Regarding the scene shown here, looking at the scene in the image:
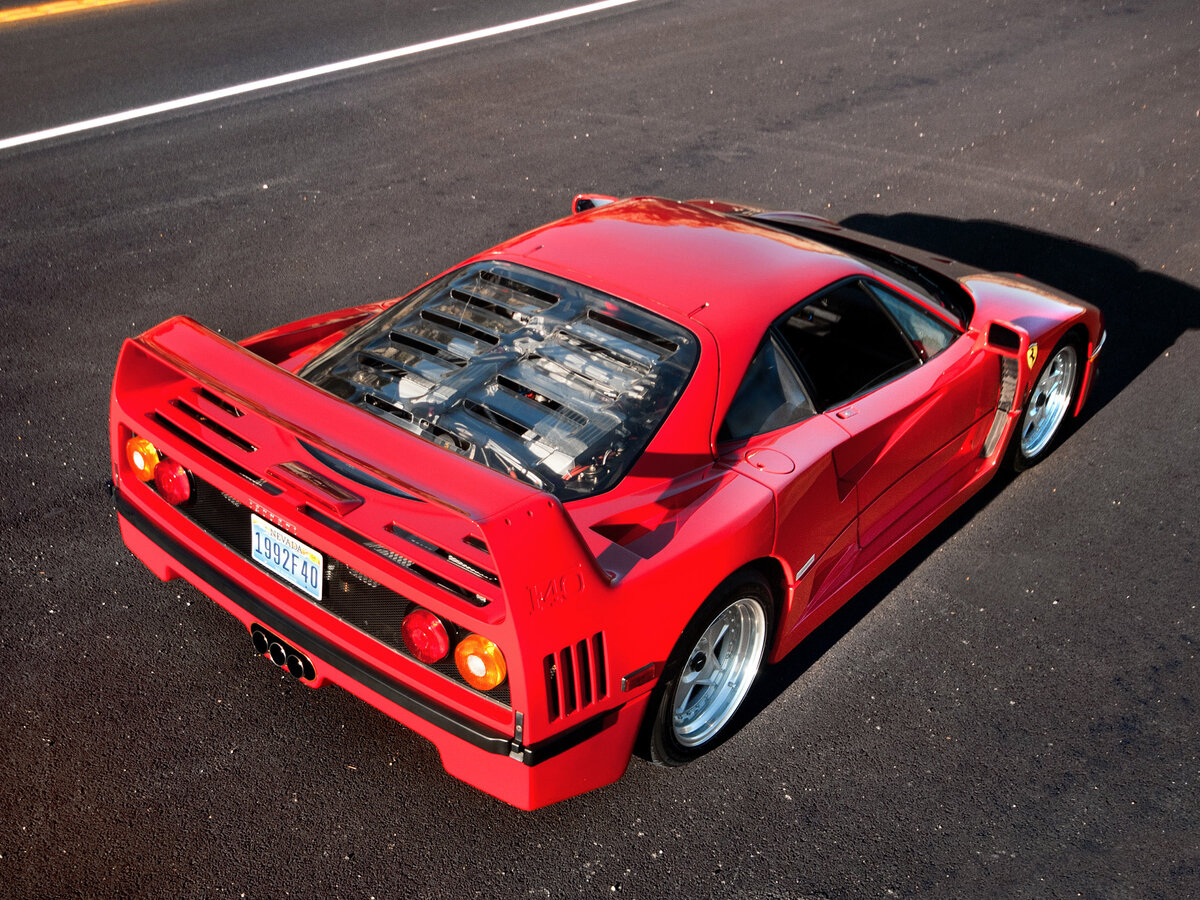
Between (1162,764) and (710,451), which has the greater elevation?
(710,451)

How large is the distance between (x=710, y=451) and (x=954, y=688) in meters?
1.41

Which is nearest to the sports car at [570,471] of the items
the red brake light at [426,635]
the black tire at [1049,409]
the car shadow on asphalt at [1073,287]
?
the red brake light at [426,635]

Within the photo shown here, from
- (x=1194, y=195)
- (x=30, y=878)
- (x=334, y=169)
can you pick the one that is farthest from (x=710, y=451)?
(x=1194, y=195)

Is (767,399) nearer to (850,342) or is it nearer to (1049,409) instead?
(850,342)

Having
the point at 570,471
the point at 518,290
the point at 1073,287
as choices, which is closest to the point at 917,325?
the point at 518,290

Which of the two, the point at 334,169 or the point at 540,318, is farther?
the point at 334,169

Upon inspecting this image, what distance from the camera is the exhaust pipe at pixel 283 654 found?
3082 mm

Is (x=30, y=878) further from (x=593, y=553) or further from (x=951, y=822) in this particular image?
(x=951, y=822)

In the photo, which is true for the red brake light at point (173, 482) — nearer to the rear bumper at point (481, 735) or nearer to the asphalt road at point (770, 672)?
the rear bumper at point (481, 735)

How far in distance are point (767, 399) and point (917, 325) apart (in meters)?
1.01

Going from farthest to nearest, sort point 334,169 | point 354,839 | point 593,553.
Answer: point 334,169 < point 354,839 < point 593,553

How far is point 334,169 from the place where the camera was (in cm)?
798

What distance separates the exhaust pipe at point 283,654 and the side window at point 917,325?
2.48 metres

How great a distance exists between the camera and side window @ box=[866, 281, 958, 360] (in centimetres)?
409
